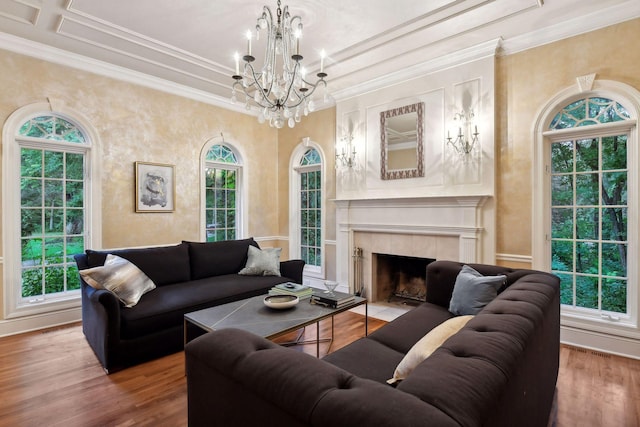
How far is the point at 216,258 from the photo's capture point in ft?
→ 13.1

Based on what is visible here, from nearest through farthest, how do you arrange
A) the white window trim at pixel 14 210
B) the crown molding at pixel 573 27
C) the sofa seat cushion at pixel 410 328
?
the sofa seat cushion at pixel 410 328 → the crown molding at pixel 573 27 → the white window trim at pixel 14 210

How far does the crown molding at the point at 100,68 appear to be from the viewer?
3.34 m

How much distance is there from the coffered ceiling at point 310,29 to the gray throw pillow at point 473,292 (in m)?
2.32

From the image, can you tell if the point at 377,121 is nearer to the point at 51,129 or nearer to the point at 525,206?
the point at 525,206

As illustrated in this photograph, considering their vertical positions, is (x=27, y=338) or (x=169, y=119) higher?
(x=169, y=119)

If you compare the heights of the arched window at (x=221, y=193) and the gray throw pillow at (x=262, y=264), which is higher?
the arched window at (x=221, y=193)

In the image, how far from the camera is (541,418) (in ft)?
5.04

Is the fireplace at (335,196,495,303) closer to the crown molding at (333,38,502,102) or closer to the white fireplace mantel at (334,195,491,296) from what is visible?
the white fireplace mantel at (334,195,491,296)

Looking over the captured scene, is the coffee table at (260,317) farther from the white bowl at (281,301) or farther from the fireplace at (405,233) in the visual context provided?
the fireplace at (405,233)

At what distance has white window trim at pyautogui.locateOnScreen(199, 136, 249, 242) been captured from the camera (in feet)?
15.9

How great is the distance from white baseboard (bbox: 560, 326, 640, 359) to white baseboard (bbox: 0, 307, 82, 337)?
519 cm

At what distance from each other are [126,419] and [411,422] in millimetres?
2048

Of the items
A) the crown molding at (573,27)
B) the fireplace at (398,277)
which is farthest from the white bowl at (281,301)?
the crown molding at (573,27)

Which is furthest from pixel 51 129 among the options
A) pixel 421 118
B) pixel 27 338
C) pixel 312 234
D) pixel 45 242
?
pixel 421 118
